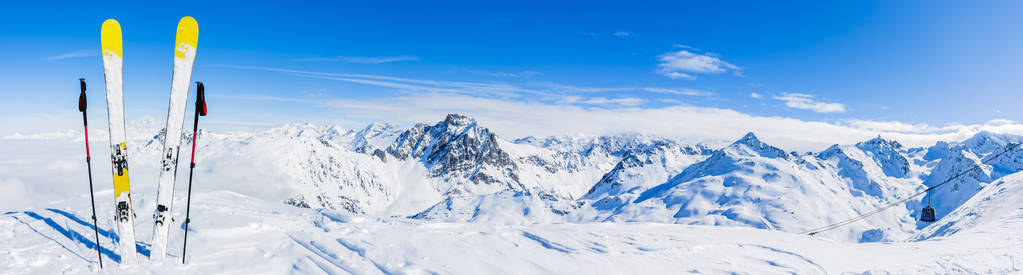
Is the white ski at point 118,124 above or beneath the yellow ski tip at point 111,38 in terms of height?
beneath

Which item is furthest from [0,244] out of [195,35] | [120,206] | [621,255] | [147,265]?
[621,255]

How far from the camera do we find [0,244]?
11227 millimetres

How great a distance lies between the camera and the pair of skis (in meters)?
10.6

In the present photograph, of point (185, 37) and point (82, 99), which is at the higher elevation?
point (185, 37)

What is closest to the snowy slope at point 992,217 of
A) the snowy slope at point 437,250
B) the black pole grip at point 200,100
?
the snowy slope at point 437,250

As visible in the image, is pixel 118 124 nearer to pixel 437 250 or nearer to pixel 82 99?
pixel 82 99

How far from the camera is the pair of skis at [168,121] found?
1059cm

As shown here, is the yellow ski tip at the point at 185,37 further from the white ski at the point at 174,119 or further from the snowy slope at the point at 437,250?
the snowy slope at the point at 437,250

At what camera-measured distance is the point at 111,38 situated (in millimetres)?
→ 10461

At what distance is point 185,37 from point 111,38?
145 centimetres

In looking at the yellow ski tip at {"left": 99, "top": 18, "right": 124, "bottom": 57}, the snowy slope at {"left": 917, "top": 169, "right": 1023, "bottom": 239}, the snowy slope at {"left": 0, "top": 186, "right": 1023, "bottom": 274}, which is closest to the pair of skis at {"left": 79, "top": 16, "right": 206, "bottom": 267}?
the yellow ski tip at {"left": 99, "top": 18, "right": 124, "bottom": 57}

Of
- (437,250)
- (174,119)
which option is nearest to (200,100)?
(174,119)

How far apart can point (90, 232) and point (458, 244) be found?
36.0 ft

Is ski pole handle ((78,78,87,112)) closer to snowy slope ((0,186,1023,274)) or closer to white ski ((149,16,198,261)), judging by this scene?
white ski ((149,16,198,261))
